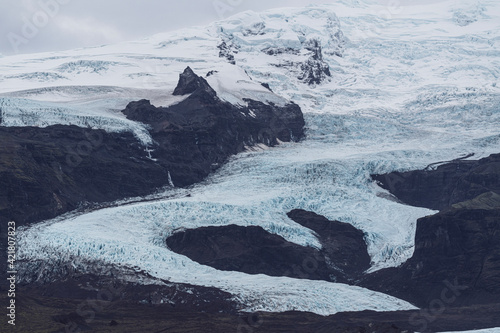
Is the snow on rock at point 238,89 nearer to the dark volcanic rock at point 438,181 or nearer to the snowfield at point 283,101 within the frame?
the snowfield at point 283,101

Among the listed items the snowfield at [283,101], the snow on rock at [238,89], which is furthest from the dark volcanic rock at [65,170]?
the snow on rock at [238,89]

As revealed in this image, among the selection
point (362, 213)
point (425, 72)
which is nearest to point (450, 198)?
point (362, 213)

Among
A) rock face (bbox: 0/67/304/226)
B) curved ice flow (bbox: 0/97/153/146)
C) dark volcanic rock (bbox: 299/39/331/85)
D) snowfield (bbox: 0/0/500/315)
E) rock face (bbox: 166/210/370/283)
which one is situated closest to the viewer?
snowfield (bbox: 0/0/500/315)

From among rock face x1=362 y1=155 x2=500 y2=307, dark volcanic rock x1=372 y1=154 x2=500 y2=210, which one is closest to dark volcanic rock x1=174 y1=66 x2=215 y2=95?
dark volcanic rock x1=372 y1=154 x2=500 y2=210

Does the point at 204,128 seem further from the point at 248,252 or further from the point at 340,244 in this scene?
the point at 248,252

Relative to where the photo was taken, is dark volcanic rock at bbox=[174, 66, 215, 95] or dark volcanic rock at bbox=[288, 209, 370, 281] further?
dark volcanic rock at bbox=[174, 66, 215, 95]

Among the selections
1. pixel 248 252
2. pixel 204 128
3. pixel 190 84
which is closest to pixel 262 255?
pixel 248 252

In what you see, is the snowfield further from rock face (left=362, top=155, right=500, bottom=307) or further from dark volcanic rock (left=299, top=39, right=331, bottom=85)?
rock face (left=362, top=155, right=500, bottom=307)
